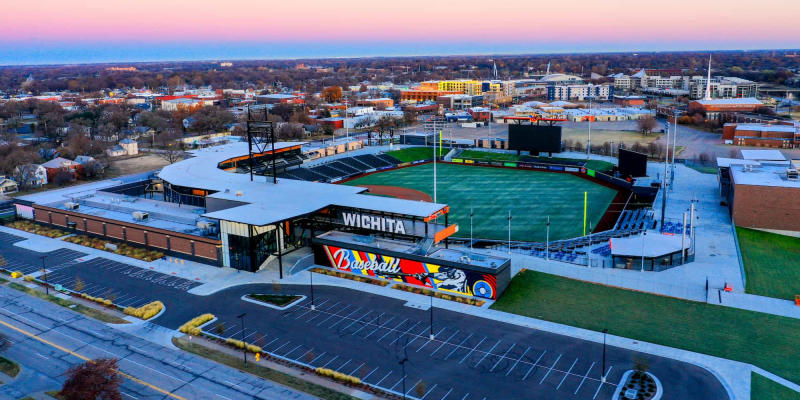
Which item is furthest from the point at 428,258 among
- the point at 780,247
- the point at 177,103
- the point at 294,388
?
the point at 177,103

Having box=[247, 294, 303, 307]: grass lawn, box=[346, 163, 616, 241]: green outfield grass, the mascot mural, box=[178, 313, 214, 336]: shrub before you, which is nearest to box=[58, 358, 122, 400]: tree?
box=[178, 313, 214, 336]: shrub

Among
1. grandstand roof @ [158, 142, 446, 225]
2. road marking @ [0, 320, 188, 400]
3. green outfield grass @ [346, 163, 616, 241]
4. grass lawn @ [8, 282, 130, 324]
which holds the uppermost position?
grandstand roof @ [158, 142, 446, 225]

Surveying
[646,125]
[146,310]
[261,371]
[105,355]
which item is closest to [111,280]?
[146,310]

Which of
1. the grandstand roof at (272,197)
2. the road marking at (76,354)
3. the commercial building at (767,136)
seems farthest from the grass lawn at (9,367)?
the commercial building at (767,136)

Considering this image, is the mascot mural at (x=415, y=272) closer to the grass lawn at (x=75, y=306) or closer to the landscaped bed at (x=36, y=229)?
the grass lawn at (x=75, y=306)

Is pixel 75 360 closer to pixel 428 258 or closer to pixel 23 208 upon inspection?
pixel 428 258

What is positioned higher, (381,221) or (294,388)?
(381,221)

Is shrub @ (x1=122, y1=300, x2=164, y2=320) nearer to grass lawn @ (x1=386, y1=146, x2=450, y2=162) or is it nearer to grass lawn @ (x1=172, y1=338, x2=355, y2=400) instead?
grass lawn @ (x1=172, y1=338, x2=355, y2=400)
